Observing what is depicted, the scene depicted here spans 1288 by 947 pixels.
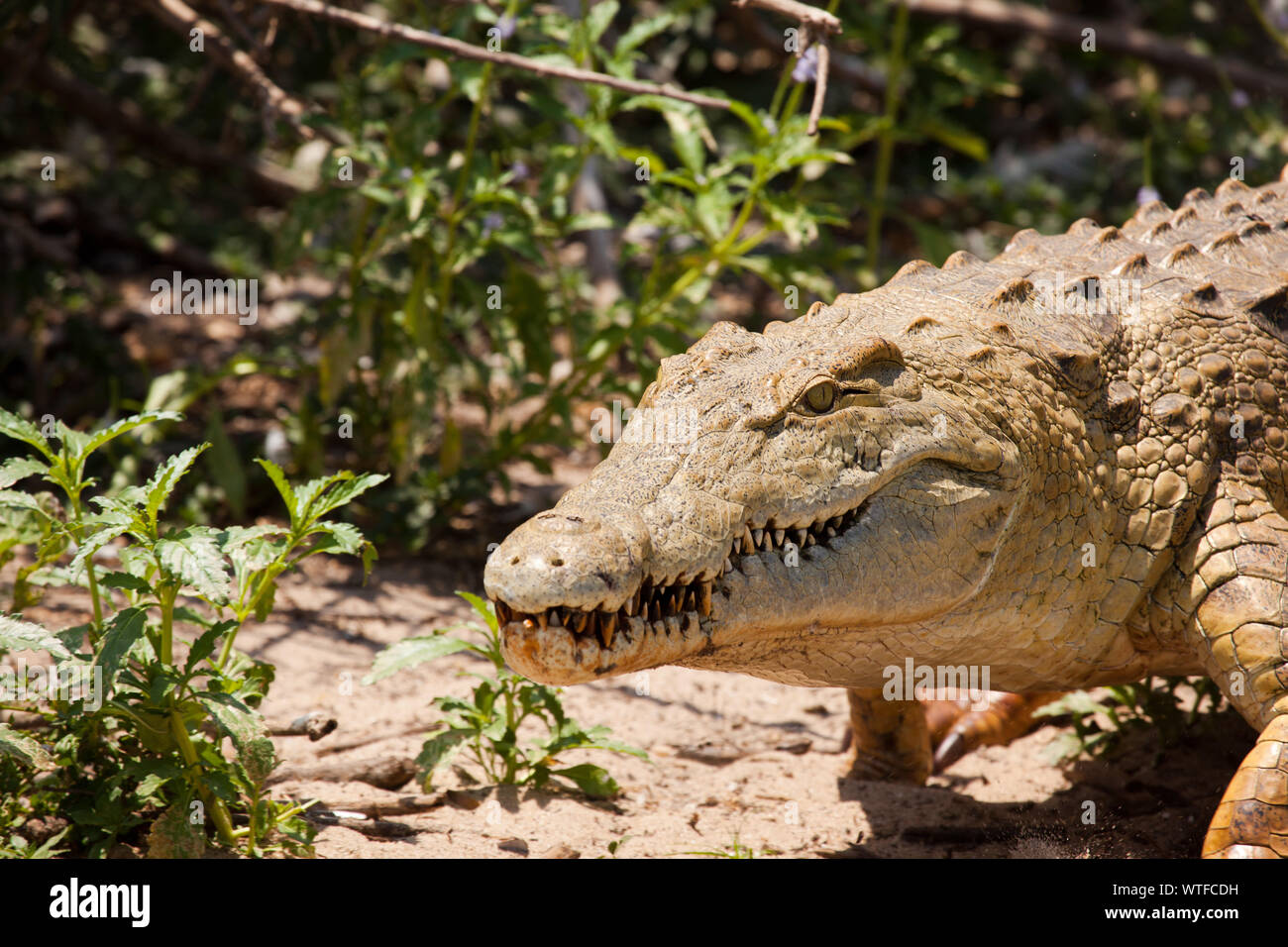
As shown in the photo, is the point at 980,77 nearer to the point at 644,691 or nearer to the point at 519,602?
the point at 644,691

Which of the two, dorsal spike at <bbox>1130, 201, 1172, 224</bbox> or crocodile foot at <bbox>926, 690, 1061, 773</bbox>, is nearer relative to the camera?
dorsal spike at <bbox>1130, 201, 1172, 224</bbox>

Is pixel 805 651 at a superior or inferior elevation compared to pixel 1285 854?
superior

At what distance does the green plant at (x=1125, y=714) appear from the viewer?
4.04 metres

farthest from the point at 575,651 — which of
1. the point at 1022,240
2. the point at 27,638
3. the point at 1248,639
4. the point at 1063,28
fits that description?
the point at 1063,28

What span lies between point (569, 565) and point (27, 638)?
1.28 metres

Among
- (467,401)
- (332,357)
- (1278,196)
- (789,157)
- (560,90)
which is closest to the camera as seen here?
(1278,196)

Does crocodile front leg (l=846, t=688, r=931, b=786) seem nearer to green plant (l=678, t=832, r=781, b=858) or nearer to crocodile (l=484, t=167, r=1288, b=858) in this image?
crocodile (l=484, t=167, r=1288, b=858)

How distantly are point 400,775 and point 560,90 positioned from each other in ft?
13.6

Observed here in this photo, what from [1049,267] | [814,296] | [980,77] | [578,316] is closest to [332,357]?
[578,316]

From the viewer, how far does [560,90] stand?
21.5 feet

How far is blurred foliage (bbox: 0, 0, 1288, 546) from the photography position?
16.9 ft

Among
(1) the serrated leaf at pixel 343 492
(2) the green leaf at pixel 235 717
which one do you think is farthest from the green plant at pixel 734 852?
(1) the serrated leaf at pixel 343 492

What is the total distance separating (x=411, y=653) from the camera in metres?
3.39

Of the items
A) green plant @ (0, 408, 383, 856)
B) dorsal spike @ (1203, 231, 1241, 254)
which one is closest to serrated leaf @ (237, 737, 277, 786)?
green plant @ (0, 408, 383, 856)
